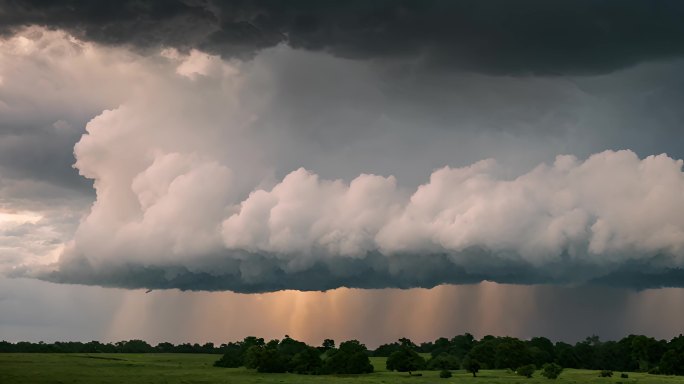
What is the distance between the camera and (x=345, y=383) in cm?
19800

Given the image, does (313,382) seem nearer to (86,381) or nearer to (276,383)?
(276,383)

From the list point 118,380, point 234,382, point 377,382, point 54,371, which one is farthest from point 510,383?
point 54,371

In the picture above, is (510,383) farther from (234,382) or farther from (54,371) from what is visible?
(54,371)

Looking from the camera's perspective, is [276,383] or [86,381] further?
[276,383]

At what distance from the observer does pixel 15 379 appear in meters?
174

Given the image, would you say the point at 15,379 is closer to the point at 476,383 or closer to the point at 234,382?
the point at 234,382

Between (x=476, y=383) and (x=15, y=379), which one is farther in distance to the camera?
(x=476, y=383)

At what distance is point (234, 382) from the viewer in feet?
643

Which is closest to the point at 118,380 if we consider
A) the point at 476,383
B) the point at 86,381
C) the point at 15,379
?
the point at 86,381

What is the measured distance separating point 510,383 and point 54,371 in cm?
12145

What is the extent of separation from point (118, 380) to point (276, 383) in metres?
39.3

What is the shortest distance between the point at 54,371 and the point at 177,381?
3697 centimetres

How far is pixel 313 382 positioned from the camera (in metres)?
198

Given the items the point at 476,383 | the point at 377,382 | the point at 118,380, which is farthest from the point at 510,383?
the point at 118,380
